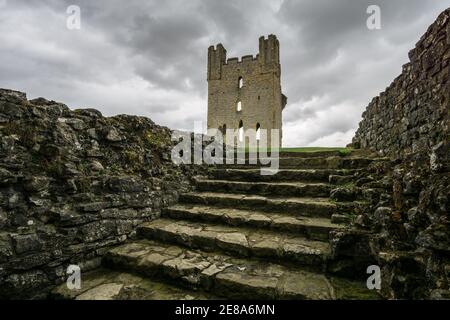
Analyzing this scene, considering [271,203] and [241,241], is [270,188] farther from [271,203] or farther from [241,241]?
[241,241]

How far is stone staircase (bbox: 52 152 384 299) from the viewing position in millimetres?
2254

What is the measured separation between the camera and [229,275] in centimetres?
237

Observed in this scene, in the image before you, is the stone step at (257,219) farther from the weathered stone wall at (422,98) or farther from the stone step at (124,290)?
the weathered stone wall at (422,98)

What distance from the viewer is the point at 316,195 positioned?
12.8 feet

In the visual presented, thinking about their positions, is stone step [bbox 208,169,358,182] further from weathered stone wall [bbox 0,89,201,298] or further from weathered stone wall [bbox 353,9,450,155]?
weathered stone wall [bbox 0,89,201,298]

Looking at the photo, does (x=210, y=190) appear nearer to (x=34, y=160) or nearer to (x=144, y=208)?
(x=144, y=208)

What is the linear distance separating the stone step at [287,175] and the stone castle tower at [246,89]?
1945cm

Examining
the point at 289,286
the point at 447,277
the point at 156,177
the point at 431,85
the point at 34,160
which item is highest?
the point at 431,85

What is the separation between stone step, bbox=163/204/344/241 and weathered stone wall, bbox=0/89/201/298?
53 cm

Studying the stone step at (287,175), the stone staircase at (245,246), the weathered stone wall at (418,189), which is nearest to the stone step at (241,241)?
the stone staircase at (245,246)
